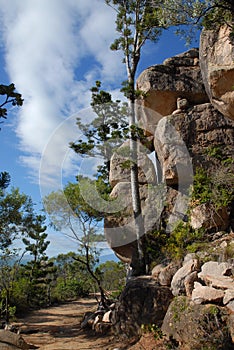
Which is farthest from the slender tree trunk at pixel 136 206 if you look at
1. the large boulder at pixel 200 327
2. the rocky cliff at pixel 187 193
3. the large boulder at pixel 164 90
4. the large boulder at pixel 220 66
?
the large boulder at pixel 200 327

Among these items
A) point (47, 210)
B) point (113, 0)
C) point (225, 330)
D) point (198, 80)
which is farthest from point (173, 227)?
point (113, 0)

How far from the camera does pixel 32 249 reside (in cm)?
1652

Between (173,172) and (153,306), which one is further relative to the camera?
(173,172)

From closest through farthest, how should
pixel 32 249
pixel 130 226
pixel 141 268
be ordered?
pixel 141 268
pixel 130 226
pixel 32 249

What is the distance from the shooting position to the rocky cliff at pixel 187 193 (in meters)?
5.01

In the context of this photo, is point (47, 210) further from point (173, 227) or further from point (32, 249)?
point (32, 249)

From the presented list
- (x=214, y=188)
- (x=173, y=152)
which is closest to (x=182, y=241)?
(x=214, y=188)

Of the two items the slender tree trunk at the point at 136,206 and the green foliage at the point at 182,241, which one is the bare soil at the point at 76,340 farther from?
the green foliage at the point at 182,241

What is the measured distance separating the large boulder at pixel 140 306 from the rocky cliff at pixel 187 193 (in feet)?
0.06

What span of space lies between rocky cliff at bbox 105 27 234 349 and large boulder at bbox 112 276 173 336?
2 cm

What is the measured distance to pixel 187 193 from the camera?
10.1 metres

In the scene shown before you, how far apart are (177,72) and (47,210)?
761 cm

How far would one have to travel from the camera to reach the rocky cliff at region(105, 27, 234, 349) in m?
5.01

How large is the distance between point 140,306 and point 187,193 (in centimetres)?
469
